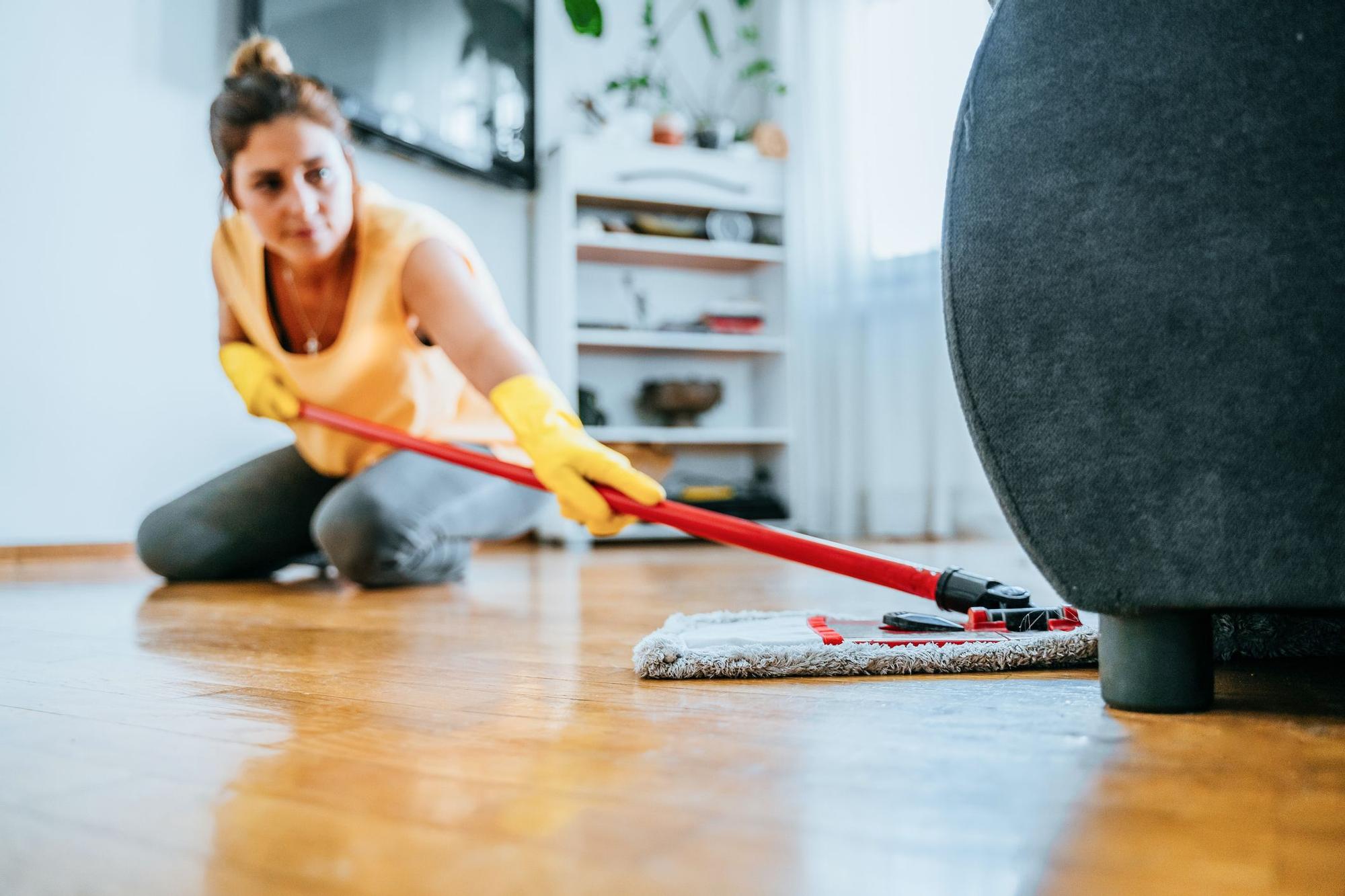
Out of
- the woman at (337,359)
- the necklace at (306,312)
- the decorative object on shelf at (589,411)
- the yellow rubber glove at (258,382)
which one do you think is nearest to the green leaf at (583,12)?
the woman at (337,359)

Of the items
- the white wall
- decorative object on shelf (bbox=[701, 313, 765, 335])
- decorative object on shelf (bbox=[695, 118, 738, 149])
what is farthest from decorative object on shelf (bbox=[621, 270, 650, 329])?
the white wall

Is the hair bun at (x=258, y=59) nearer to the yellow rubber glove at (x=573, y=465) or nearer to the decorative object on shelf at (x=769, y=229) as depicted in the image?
the yellow rubber glove at (x=573, y=465)

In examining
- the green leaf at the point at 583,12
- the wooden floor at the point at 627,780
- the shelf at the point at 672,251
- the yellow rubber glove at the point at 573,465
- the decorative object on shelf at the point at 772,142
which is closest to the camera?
the wooden floor at the point at 627,780

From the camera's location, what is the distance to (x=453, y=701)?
0.65 meters

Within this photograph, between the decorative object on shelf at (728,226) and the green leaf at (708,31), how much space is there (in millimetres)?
513

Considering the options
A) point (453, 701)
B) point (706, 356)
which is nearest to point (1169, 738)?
point (453, 701)

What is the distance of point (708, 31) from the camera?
3.16 meters

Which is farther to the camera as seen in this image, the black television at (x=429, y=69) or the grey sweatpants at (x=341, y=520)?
the black television at (x=429, y=69)

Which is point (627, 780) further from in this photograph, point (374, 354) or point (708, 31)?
point (708, 31)

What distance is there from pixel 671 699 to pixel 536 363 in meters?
0.74

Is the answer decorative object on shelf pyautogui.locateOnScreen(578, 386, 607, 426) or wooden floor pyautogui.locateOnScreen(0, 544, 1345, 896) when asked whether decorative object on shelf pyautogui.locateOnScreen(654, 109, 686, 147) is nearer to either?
decorative object on shelf pyautogui.locateOnScreen(578, 386, 607, 426)

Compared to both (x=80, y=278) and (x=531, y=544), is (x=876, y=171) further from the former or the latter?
(x=80, y=278)

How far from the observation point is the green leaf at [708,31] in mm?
3146

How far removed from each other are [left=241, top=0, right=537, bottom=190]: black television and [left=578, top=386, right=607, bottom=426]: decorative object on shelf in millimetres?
693
